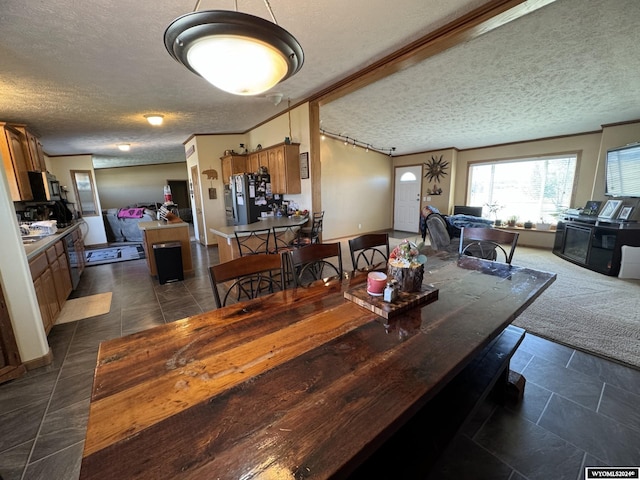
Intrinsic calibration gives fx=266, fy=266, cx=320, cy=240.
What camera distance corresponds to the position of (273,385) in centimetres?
85

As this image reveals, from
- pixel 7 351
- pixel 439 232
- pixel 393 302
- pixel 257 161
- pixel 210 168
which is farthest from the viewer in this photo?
pixel 210 168

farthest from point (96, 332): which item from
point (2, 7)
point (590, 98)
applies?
point (590, 98)

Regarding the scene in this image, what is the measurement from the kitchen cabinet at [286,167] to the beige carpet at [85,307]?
119 inches

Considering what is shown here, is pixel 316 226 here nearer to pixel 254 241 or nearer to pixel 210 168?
pixel 254 241

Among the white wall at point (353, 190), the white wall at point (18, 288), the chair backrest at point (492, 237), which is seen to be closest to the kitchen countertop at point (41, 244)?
the white wall at point (18, 288)

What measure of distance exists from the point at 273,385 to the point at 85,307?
3.85 m

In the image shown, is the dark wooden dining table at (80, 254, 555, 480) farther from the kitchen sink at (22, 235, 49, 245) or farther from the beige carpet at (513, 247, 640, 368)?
the kitchen sink at (22, 235, 49, 245)

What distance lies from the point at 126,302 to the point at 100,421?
342 cm

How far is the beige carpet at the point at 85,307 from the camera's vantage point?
3.14 m

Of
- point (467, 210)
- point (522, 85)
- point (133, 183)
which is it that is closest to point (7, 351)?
point (522, 85)

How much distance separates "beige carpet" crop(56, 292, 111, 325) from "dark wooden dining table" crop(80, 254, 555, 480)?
2.86 meters

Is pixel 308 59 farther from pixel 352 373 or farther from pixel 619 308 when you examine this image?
pixel 619 308

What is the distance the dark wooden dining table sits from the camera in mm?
629

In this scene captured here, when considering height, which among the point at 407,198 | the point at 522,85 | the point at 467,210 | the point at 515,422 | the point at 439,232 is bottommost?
the point at 515,422
